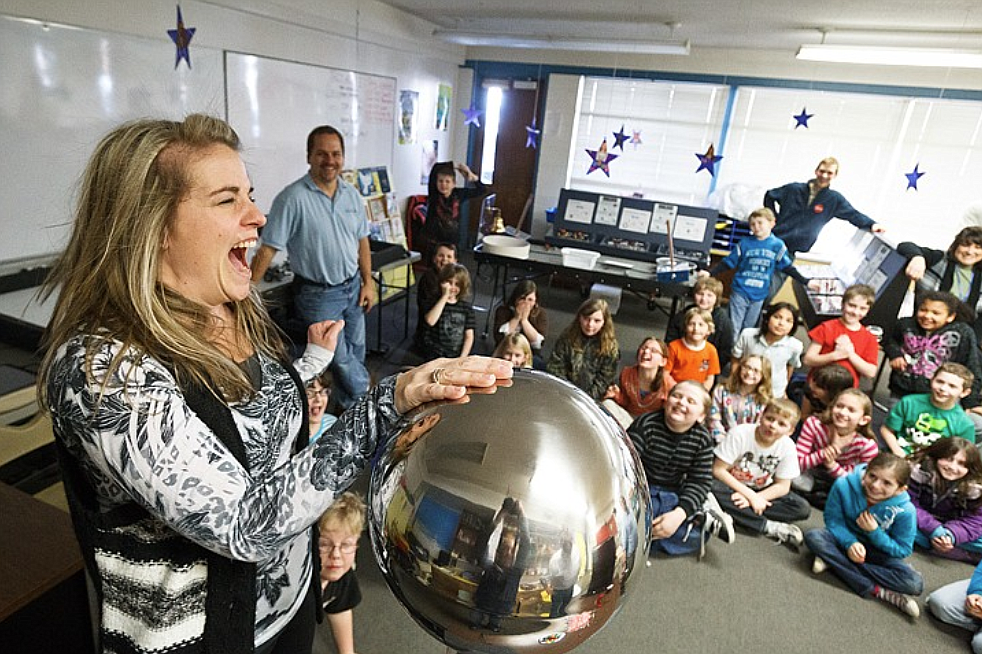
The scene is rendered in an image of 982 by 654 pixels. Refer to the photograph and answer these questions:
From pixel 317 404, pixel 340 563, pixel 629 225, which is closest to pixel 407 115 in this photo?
pixel 629 225

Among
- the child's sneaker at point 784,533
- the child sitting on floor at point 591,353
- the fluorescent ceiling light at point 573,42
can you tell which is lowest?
the child's sneaker at point 784,533

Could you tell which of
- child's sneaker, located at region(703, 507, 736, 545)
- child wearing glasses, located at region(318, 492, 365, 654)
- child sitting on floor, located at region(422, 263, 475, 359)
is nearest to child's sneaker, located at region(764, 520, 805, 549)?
child's sneaker, located at region(703, 507, 736, 545)

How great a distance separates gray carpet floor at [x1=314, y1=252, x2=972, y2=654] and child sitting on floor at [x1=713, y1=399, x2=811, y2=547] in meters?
0.10

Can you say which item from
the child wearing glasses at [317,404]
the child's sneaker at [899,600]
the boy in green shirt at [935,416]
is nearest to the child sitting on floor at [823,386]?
the boy in green shirt at [935,416]

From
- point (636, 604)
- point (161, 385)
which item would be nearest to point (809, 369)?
point (636, 604)

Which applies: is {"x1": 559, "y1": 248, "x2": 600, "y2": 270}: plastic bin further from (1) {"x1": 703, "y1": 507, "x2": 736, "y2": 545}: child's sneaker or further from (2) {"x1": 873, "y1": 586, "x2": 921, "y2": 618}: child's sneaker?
(2) {"x1": 873, "y1": 586, "x2": 921, "y2": 618}: child's sneaker

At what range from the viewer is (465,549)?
56cm

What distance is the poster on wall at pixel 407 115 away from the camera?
6836 millimetres

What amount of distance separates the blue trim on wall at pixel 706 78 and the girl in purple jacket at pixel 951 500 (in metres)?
5.15

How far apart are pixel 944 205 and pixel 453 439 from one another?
8037 millimetres

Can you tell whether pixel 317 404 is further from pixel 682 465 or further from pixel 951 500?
pixel 951 500

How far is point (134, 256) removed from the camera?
2.54 ft

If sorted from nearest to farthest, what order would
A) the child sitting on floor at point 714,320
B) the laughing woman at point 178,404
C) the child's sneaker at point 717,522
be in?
the laughing woman at point 178,404, the child's sneaker at point 717,522, the child sitting on floor at point 714,320

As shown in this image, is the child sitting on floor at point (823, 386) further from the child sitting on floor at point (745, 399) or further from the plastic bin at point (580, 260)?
the plastic bin at point (580, 260)
